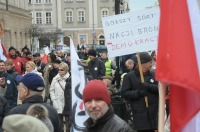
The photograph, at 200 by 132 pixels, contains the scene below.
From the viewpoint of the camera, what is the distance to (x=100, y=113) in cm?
383

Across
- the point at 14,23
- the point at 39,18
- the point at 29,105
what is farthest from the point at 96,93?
the point at 39,18

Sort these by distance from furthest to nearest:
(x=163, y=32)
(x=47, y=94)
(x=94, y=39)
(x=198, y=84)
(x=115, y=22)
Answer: (x=94, y=39)
(x=47, y=94)
(x=115, y=22)
(x=163, y=32)
(x=198, y=84)

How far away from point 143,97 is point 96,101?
9.62 ft

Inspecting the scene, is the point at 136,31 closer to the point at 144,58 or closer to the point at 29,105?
the point at 144,58

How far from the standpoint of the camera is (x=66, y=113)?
27.6 feet

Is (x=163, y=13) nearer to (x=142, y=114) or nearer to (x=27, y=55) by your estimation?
(x=142, y=114)

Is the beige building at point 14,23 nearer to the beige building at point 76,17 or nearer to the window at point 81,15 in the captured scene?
the beige building at point 76,17

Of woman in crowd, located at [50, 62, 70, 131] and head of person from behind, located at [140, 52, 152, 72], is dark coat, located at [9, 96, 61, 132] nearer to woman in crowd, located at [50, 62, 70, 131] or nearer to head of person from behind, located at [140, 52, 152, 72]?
head of person from behind, located at [140, 52, 152, 72]

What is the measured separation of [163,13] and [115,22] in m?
2.41

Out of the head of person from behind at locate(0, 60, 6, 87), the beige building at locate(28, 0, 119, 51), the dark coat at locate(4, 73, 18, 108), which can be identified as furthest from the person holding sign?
the beige building at locate(28, 0, 119, 51)

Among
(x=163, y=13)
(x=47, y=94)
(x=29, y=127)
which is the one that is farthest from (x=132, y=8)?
(x=47, y=94)

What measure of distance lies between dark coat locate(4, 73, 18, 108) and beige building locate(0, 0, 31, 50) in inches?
1061

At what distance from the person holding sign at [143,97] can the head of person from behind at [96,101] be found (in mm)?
2760

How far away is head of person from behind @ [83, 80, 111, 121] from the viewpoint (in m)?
3.83
